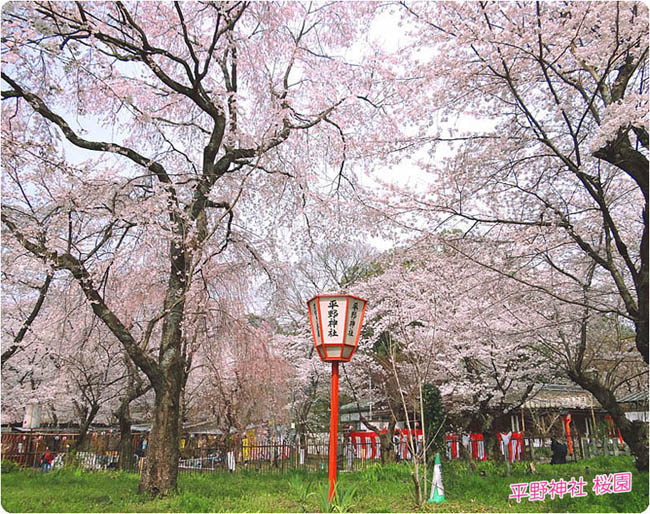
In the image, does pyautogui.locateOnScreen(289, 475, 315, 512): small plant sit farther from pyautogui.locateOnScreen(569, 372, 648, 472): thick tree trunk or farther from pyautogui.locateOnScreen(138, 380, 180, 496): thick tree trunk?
pyautogui.locateOnScreen(569, 372, 648, 472): thick tree trunk

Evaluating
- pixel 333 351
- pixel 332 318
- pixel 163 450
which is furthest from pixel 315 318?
pixel 163 450

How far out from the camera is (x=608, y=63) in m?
4.57

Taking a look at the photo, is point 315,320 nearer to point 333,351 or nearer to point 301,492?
point 333,351

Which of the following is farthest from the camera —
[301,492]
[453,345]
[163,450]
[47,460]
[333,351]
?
[47,460]

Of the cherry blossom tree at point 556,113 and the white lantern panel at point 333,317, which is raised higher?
the cherry blossom tree at point 556,113

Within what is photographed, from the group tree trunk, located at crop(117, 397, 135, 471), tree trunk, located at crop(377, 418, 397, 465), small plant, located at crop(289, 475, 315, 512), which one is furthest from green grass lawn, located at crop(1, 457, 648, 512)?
tree trunk, located at crop(377, 418, 397, 465)

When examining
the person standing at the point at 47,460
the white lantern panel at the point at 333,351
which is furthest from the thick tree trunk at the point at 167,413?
the person standing at the point at 47,460

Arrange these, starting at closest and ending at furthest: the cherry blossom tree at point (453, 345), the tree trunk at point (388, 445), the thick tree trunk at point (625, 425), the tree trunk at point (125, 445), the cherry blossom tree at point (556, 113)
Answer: the cherry blossom tree at point (556, 113) → the thick tree trunk at point (625, 425) → the cherry blossom tree at point (453, 345) → the tree trunk at point (125, 445) → the tree trunk at point (388, 445)

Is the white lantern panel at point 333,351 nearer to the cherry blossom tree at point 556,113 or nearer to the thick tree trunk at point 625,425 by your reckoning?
the cherry blossom tree at point 556,113

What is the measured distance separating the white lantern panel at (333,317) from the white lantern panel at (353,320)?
0.25 feet

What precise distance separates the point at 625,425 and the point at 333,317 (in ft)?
19.7

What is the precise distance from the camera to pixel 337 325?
5109 mm

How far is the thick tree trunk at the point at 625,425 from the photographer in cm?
778

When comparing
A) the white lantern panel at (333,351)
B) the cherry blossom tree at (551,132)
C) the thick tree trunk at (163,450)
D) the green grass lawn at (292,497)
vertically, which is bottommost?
the green grass lawn at (292,497)
